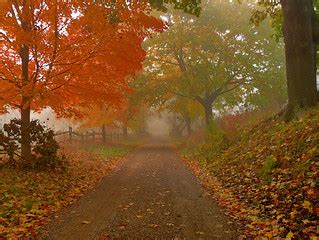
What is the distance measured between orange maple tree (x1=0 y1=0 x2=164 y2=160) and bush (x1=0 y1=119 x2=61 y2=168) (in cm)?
22

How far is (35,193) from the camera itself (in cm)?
884

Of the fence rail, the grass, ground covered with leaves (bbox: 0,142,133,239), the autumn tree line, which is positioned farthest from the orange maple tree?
the fence rail

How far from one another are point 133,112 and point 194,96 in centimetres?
486

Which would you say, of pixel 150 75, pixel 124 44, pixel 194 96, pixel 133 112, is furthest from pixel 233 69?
pixel 124 44

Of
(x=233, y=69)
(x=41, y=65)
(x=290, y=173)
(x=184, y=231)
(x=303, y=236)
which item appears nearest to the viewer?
(x=303, y=236)

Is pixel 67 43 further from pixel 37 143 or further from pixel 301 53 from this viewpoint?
pixel 301 53

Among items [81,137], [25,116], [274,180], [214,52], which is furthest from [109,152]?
[274,180]

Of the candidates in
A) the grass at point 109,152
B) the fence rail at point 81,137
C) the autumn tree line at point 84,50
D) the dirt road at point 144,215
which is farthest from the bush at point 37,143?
the fence rail at point 81,137

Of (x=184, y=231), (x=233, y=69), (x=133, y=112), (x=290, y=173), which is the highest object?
(x=233, y=69)

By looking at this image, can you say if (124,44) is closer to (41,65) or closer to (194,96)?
(41,65)

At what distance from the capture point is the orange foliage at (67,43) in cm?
1067

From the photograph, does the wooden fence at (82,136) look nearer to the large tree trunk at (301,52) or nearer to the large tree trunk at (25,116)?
the large tree trunk at (25,116)

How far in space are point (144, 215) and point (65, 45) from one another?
671cm

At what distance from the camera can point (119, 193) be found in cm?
928
